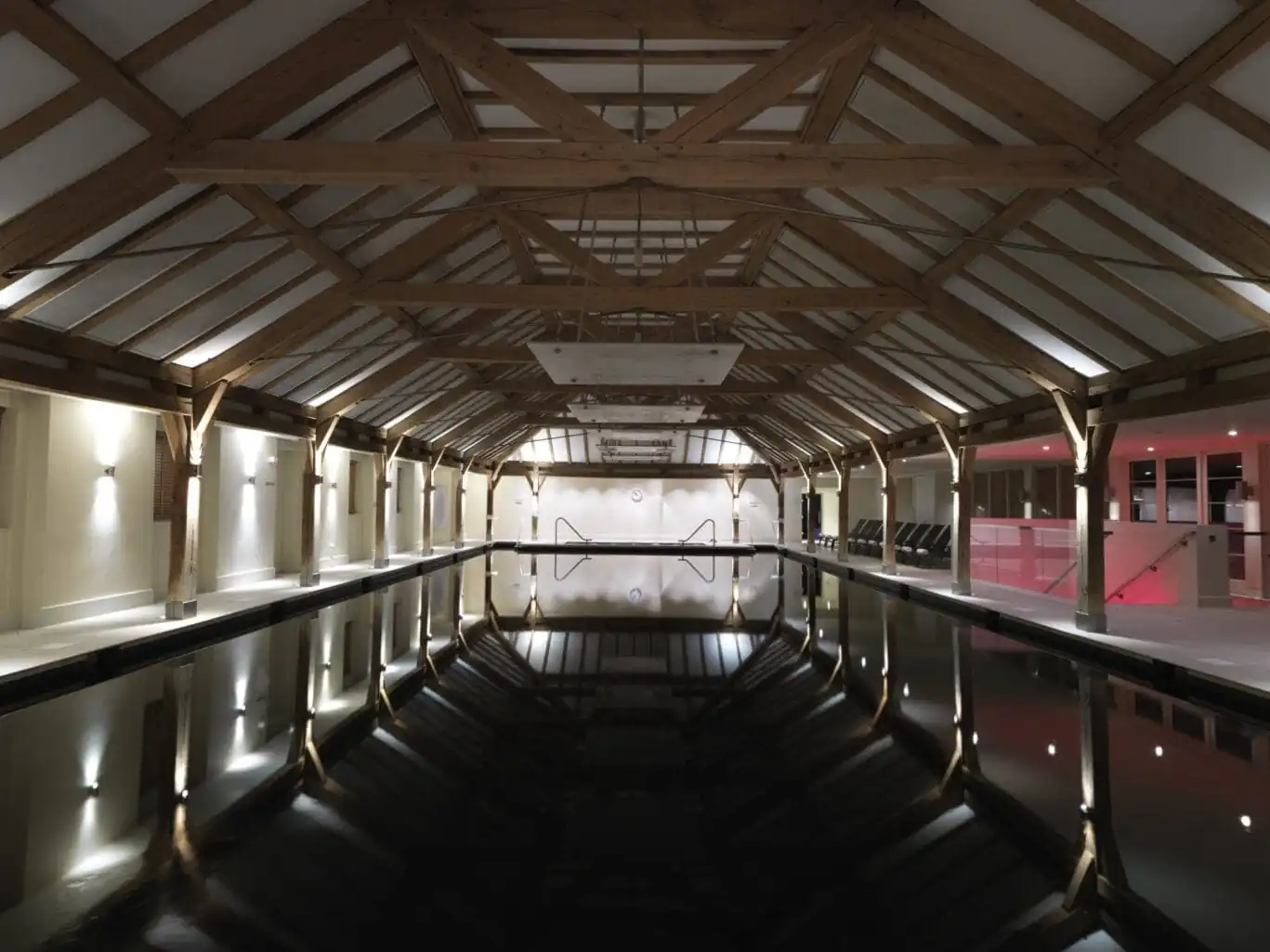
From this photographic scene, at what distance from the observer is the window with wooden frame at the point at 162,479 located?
11195 millimetres

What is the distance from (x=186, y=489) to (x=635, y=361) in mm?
5553

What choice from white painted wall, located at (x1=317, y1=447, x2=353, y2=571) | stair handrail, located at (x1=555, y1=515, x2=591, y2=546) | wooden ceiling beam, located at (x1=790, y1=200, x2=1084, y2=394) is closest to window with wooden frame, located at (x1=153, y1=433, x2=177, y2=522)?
white painted wall, located at (x1=317, y1=447, x2=353, y2=571)

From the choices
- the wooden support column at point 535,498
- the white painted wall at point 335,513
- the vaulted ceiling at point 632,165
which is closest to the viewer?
the vaulted ceiling at point 632,165

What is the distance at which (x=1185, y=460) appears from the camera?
1532cm

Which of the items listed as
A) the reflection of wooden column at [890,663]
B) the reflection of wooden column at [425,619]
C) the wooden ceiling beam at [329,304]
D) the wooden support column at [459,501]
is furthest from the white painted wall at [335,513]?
the reflection of wooden column at [890,663]

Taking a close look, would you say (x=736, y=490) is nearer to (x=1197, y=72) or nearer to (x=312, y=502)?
(x=312, y=502)

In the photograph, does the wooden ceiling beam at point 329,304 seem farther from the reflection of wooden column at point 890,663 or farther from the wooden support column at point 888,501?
the wooden support column at point 888,501

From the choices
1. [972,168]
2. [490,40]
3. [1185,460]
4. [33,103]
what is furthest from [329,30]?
[1185,460]

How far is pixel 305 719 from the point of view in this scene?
5719 mm

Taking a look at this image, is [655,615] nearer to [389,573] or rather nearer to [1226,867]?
[389,573]

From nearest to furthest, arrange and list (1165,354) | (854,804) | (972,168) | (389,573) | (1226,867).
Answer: (1226,867), (854,804), (972,168), (1165,354), (389,573)

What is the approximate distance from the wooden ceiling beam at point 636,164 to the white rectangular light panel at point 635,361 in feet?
5.91

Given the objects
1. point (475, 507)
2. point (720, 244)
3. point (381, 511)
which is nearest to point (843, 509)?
Result: point (381, 511)

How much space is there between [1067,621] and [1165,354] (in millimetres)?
3210
